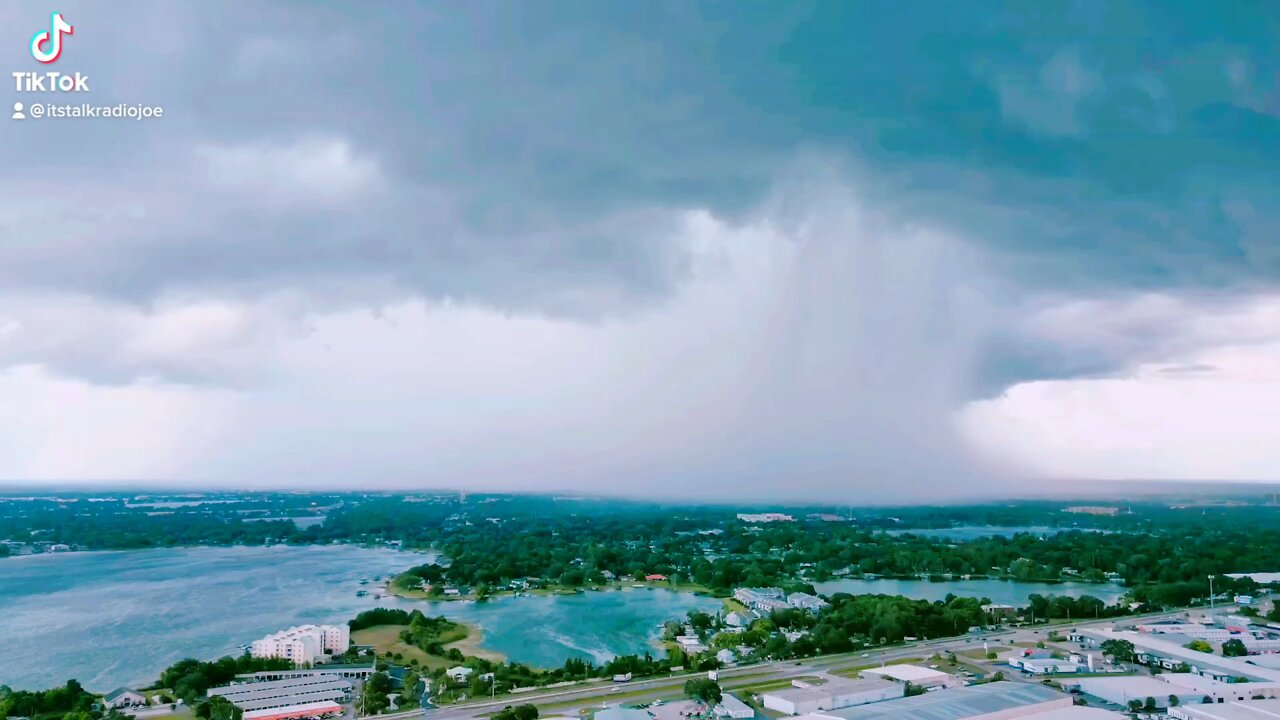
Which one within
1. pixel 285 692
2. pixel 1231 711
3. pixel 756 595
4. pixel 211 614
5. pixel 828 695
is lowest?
pixel 211 614

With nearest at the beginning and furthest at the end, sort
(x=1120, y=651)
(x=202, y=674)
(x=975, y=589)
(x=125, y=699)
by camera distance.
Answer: (x=125, y=699) < (x=202, y=674) < (x=1120, y=651) < (x=975, y=589)

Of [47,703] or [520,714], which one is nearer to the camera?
[520,714]

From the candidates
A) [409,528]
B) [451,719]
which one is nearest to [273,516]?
[409,528]

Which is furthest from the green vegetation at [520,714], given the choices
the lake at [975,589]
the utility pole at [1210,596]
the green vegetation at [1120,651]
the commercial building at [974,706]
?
the utility pole at [1210,596]

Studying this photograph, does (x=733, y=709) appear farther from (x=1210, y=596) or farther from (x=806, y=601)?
(x=1210, y=596)

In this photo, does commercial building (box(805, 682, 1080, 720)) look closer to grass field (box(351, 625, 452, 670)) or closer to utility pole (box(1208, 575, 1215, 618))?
grass field (box(351, 625, 452, 670))

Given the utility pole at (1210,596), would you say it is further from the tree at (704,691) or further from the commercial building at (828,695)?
the tree at (704,691)

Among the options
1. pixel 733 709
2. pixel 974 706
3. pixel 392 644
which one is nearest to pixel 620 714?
pixel 733 709
